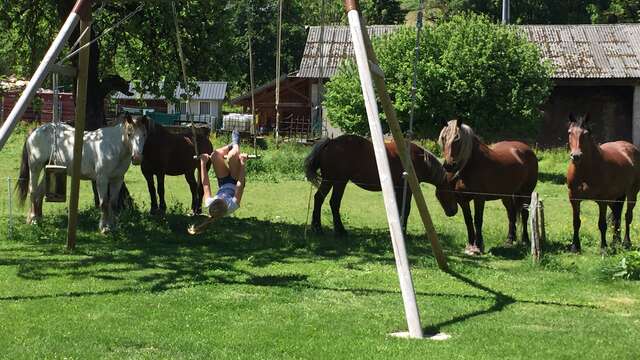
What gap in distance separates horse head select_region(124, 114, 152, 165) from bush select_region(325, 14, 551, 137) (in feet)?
50.1

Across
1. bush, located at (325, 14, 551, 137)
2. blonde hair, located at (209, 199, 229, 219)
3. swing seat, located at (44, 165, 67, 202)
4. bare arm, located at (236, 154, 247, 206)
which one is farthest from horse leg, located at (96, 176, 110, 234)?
bush, located at (325, 14, 551, 137)

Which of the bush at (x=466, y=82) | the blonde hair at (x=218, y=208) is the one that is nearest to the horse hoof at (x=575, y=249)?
the blonde hair at (x=218, y=208)

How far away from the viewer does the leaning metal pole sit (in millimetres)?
8516

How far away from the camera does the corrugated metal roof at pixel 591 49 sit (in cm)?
3428

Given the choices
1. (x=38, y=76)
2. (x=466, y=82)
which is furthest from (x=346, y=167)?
(x=466, y=82)

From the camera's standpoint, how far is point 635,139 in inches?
1377

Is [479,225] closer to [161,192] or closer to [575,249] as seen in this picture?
[575,249]

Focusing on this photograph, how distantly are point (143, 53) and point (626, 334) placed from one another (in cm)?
1191

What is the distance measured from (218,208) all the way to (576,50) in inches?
1208

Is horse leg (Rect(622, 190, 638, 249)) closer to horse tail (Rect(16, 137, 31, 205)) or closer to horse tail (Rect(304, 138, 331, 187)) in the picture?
horse tail (Rect(304, 138, 331, 187))

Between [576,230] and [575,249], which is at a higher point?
[576,230]

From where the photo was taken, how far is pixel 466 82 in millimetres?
27000

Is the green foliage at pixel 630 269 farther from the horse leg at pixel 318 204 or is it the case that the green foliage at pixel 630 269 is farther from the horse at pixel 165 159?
the horse at pixel 165 159

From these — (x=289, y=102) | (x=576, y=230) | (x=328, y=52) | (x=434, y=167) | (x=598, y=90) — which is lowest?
(x=576, y=230)
